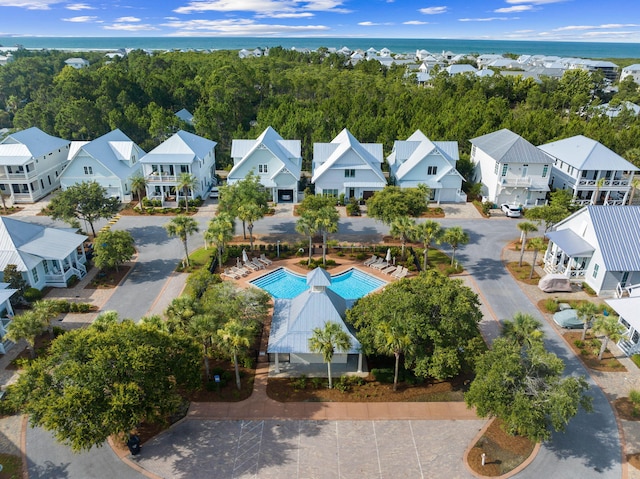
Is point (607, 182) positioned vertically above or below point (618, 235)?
above

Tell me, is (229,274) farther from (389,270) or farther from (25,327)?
(25,327)

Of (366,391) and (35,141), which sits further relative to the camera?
(35,141)

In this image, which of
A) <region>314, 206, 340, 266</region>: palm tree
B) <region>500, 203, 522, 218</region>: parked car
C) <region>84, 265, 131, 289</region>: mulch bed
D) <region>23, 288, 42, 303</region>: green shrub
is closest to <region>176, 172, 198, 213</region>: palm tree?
<region>84, 265, 131, 289</region>: mulch bed

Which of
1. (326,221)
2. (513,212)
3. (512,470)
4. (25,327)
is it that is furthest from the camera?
(513,212)

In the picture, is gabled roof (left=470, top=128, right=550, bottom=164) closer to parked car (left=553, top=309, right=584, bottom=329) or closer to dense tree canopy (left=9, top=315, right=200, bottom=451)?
parked car (left=553, top=309, right=584, bottom=329)

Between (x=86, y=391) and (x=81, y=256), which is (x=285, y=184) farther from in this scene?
(x=86, y=391)

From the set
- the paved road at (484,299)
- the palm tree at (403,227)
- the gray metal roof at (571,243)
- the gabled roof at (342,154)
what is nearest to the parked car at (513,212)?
the paved road at (484,299)

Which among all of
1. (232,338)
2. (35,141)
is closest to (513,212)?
(232,338)
